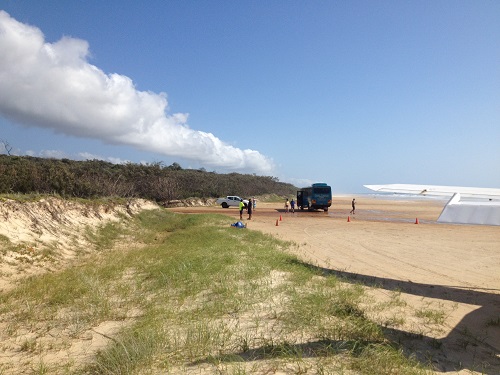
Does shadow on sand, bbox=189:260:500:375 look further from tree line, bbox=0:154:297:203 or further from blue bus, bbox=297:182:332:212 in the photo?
blue bus, bbox=297:182:332:212

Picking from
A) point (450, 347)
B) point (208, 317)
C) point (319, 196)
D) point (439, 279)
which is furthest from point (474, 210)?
point (319, 196)

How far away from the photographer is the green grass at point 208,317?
14.4 ft

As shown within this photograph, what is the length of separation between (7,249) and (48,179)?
1435cm

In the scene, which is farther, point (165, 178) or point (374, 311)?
point (165, 178)

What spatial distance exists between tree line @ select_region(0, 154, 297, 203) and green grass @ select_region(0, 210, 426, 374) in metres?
12.6

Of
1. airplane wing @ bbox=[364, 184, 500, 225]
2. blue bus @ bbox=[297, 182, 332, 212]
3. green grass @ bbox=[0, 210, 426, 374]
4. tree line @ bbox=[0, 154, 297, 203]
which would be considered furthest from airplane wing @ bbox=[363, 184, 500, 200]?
blue bus @ bbox=[297, 182, 332, 212]

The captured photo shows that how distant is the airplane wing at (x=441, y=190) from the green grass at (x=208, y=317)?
2699mm

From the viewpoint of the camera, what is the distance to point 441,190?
7.05 m

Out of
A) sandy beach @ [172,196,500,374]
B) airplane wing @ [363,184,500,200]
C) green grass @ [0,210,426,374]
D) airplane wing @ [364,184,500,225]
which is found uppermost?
airplane wing @ [363,184,500,200]

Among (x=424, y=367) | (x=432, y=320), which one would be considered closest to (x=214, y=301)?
(x=424, y=367)

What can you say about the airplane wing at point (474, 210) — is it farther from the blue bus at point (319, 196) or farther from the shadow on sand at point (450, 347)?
the blue bus at point (319, 196)

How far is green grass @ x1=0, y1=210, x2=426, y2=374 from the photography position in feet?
14.4

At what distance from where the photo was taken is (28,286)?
815 cm

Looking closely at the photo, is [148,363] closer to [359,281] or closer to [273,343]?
[273,343]
